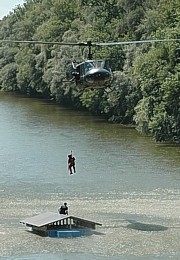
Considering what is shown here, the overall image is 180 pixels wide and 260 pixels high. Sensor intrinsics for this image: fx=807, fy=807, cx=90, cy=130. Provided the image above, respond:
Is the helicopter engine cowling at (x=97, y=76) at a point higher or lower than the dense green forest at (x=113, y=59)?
lower

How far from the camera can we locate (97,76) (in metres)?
29.9

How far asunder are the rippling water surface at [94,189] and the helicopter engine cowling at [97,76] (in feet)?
19.8

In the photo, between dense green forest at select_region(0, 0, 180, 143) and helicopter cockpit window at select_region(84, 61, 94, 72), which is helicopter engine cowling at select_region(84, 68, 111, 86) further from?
dense green forest at select_region(0, 0, 180, 143)

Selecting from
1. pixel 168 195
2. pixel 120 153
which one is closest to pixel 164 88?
pixel 120 153

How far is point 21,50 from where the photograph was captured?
359 ft

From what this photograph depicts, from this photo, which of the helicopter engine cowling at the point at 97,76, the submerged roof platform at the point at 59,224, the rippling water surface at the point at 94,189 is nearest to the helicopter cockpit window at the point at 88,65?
the helicopter engine cowling at the point at 97,76

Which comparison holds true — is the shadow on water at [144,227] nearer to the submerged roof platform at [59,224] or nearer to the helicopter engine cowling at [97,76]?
the submerged roof platform at [59,224]

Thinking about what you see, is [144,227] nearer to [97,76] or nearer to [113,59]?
[97,76]

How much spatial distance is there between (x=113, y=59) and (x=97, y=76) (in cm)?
4513

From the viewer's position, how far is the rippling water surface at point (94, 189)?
30.0m

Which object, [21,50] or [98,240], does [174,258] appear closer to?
[98,240]

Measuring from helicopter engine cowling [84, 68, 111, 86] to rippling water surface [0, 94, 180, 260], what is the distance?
6029 millimetres

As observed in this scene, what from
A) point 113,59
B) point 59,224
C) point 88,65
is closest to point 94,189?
point 59,224

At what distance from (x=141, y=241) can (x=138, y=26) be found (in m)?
46.0
